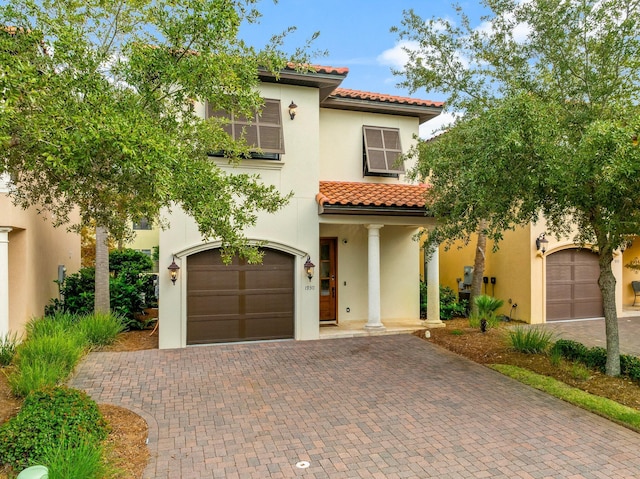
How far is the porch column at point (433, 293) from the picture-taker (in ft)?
42.2

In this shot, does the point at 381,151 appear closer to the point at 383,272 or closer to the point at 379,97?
the point at 379,97

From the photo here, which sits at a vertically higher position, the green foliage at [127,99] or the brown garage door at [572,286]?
the green foliage at [127,99]

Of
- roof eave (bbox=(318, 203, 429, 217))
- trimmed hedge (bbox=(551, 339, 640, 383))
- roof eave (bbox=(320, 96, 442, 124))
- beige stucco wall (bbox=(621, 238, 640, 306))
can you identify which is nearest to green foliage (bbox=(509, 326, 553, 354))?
trimmed hedge (bbox=(551, 339, 640, 383))

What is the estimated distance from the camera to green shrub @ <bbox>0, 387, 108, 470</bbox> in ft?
15.2

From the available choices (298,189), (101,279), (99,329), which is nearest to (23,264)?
(101,279)

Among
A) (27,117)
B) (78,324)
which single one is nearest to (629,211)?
(27,117)

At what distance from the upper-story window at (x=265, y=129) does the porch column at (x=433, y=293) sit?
18.4 feet

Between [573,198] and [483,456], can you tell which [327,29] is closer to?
[573,198]

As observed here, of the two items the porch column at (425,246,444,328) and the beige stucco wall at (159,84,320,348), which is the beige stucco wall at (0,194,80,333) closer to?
the beige stucco wall at (159,84,320,348)

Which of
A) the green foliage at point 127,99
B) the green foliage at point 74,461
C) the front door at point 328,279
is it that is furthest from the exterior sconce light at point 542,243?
the green foliage at point 74,461

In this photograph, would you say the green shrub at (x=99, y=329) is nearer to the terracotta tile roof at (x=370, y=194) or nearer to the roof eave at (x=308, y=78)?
the terracotta tile roof at (x=370, y=194)

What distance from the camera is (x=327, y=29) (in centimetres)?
758

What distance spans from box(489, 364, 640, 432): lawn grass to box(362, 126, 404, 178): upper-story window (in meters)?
6.61

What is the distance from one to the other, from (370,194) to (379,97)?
3.23 m
